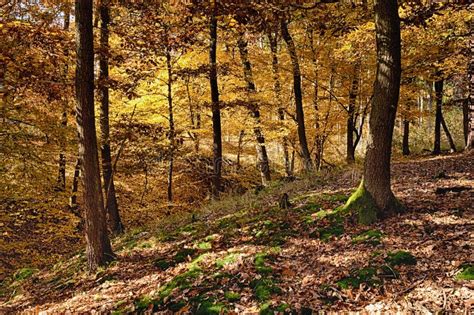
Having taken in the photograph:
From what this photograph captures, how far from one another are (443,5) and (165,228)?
8.37m

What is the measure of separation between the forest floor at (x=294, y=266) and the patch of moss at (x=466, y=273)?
1 cm

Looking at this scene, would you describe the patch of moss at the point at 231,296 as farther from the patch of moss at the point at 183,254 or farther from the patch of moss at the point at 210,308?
the patch of moss at the point at 183,254

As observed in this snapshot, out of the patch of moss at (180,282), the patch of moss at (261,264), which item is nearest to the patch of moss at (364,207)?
the patch of moss at (261,264)

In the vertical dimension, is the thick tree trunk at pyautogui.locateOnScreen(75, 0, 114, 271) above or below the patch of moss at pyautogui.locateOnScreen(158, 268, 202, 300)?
above

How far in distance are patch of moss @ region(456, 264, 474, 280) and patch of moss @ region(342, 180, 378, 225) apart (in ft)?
6.97

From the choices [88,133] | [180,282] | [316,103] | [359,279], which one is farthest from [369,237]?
[316,103]

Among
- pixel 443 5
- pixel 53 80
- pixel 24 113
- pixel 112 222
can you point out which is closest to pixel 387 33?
pixel 443 5

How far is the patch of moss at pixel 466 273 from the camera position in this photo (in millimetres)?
4387

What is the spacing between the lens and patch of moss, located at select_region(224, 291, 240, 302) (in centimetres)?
497

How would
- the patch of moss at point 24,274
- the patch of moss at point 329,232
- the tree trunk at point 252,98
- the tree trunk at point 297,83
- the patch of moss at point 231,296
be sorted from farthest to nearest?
the tree trunk at point 252,98, the tree trunk at point 297,83, the patch of moss at point 24,274, the patch of moss at point 329,232, the patch of moss at point 231,296

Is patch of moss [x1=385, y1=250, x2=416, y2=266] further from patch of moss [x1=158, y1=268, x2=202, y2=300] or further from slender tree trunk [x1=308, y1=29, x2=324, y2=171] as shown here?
slender tree trunk [x1=308, y1=29, x2=324, y2=171]

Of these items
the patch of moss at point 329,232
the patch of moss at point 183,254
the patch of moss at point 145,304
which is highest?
the patch of moss at point 329,232

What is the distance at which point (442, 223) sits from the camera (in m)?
6.21

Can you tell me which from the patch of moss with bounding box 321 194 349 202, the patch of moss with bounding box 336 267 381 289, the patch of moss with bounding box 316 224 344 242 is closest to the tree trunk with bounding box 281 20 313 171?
the patch of moss with bounding box 321 194 349 202
